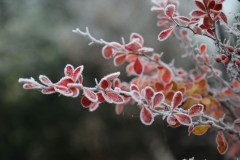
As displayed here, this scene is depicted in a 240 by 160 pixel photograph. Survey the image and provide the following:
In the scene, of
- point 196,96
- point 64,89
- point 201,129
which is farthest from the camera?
point 196,96

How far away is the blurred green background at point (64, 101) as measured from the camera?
5.63 ft

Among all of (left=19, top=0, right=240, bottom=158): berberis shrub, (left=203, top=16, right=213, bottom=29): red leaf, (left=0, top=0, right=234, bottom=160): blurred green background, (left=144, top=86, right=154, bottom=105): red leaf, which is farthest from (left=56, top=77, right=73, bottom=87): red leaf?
(left=0, top=0, right=234, bottom=160): blurred green background

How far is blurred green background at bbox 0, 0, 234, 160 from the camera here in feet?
5.63

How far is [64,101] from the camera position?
6.07 ft

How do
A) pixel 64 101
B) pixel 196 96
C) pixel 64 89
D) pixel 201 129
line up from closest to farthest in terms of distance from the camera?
pixel 64 89
pixel 201 129
pixel 196 96
pixel 64 101

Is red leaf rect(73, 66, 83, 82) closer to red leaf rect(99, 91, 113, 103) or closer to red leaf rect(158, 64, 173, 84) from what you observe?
red leaf rect(99, 91, 113, 103)

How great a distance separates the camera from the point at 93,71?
1.99m

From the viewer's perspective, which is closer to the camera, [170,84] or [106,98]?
[106,98]

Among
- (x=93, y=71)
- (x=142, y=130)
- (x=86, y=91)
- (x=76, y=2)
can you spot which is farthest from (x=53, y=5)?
(x=86, y=91)

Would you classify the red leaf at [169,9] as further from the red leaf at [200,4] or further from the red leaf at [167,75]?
the red leaf at [167,75]

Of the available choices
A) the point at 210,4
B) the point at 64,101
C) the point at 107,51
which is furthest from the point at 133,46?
the point at 64,101

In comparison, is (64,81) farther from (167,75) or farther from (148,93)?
(167,75)

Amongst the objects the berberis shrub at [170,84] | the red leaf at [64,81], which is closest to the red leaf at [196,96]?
the berberis shrub at [170,84]

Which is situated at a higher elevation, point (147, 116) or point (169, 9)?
point (169, 9)
